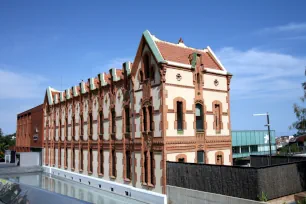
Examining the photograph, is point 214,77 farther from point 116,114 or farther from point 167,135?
point 116,114

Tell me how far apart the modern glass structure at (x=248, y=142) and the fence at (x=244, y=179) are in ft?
97.0

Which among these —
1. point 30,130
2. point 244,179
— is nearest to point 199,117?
point 244,179

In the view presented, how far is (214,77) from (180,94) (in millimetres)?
4909

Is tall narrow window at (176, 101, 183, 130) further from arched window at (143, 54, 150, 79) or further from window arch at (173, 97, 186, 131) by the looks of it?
arched window at (143, 54, 150, 79)

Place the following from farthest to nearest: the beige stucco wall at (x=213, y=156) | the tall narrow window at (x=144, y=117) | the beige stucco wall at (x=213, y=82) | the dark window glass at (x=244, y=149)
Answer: the dark window glass at (x=244, y=149) → the beige stucco wall at (x=213, y=82) → the beige stucco wall at (x=213, y=156) → the tall narrow window at (x=144, y=117)

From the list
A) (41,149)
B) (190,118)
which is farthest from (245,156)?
(41,149)

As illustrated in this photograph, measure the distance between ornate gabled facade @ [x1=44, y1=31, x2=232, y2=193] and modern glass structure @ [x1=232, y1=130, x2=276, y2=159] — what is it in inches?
907

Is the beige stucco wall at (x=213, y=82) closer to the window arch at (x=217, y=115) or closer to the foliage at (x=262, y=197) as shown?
the window arch at (x=217, y=115)

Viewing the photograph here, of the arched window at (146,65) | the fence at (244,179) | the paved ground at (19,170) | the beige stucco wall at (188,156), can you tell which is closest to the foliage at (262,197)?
the fence at (244,179)

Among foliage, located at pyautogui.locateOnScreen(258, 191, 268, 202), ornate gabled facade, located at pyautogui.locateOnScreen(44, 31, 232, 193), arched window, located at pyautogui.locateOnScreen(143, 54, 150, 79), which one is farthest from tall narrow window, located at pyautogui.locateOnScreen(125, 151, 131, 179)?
foliage, located at pyautogui.locateOnScreen(258, 191, 268, 202)

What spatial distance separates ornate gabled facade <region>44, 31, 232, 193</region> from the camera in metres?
22.1

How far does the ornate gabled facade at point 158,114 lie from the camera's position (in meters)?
22.1

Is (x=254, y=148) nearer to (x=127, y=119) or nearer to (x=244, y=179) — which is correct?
(x=127, y=119)

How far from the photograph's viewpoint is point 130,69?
26500mm
